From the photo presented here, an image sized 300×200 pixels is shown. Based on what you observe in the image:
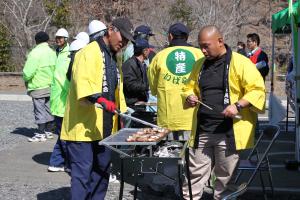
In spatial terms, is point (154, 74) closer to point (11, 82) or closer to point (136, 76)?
point (136, 76)

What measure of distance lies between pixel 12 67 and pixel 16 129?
37.7 feet

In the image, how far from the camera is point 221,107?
16.7 ft

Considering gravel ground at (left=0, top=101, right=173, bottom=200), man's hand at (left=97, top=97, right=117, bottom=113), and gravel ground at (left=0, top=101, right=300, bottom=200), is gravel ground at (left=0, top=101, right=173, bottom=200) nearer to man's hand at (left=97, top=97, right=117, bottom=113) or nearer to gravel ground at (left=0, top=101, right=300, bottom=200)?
gravel ground at (left=0, top=101, right=300, bottom=200)

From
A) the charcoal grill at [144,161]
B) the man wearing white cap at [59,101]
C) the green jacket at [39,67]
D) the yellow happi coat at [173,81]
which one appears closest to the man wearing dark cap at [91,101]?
the charcoal grill at [144,161]

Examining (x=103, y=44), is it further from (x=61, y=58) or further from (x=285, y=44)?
(x=285, y=44)

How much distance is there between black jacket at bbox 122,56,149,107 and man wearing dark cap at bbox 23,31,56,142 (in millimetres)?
2699

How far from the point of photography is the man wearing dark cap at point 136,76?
24.5 ft

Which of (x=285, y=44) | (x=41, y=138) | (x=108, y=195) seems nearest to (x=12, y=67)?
(x=285, y=44)

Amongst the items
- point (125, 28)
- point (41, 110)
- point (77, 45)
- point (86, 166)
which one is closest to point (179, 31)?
point (77, 45)

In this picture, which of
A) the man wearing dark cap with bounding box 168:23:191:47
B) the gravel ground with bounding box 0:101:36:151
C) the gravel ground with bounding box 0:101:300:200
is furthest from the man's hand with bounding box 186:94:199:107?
the gravel ground with bounding box 0:101:36:151

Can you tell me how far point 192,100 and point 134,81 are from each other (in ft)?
8.04

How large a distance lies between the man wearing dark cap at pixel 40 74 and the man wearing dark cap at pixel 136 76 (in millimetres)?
2699

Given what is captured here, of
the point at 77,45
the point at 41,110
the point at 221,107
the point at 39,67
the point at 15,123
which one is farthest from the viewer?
the point at 15,123

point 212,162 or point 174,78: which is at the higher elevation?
point 174,78
